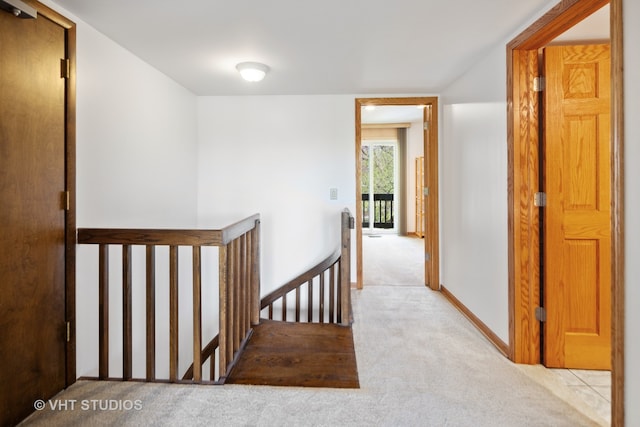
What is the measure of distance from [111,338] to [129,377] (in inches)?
17.6

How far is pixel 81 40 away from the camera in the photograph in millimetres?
2027

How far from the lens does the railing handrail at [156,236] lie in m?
1.87

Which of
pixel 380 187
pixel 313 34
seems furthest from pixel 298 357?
pixel 380 187

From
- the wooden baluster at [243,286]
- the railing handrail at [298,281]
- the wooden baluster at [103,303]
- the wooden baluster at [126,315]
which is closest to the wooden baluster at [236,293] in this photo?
the wooden baluster at [243,286]

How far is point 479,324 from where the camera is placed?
2684 millimetres

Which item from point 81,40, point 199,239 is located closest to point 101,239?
point 199,239

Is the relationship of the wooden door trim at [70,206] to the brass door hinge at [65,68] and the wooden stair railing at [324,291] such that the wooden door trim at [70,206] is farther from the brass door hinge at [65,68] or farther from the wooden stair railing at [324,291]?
the wooden stair railing at [324,291]

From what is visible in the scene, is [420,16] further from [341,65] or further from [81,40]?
[81,40]

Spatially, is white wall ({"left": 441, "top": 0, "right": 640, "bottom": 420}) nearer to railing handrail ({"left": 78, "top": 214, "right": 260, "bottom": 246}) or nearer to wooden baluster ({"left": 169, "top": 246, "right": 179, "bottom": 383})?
railing handrail ({"left": 78, "top": 214, "right": 260, "bottom": 246})

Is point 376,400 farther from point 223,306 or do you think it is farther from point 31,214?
point 31,214

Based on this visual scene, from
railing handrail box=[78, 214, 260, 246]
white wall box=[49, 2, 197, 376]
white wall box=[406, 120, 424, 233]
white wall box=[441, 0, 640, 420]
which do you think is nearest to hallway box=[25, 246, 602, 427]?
white wall box=[441, 0, 640, 420]

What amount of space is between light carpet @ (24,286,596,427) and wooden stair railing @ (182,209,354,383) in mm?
596

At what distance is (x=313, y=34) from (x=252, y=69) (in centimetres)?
74

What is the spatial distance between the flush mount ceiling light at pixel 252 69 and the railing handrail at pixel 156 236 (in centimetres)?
148
